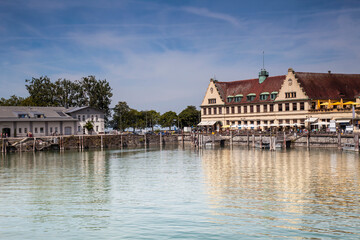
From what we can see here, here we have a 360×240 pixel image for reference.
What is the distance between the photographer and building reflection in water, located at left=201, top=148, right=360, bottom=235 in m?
23.8

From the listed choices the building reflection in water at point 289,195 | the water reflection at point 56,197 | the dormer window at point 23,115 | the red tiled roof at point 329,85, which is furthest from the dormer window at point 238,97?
the water reflection at point 56,197

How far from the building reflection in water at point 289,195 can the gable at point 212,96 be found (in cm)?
6315

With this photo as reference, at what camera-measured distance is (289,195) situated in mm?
31047

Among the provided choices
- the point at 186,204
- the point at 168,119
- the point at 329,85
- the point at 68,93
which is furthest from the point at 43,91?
the point at 186,204

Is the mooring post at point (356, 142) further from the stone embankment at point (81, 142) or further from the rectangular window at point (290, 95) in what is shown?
the stone embankment at point (81, 142)

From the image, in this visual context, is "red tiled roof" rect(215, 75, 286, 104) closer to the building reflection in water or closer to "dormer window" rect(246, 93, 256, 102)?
"dormer window" rect(246, 93, 256, 102)

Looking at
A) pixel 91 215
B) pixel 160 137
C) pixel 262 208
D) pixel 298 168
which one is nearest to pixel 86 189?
pixel 91 215

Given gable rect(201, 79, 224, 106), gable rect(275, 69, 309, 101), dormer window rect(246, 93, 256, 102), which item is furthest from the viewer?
gable rect(201, 79, 224, 106)

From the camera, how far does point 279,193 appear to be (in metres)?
31.9

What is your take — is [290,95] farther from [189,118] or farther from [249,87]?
[189,118]

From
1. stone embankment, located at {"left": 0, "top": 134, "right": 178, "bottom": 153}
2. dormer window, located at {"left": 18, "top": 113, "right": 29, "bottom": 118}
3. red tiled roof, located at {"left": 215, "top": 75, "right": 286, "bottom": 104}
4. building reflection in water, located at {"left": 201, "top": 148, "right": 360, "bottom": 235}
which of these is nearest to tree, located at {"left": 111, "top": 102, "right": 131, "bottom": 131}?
stone embankment, located at {"left": 0, "top": 134, "right": 178, "bottom": 153}

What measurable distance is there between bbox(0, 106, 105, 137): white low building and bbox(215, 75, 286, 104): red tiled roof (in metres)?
33.0

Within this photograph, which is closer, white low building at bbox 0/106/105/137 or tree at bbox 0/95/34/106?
white low building at bbox 0/106/105/137

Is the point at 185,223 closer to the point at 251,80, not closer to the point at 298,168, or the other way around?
the point at 298,168
